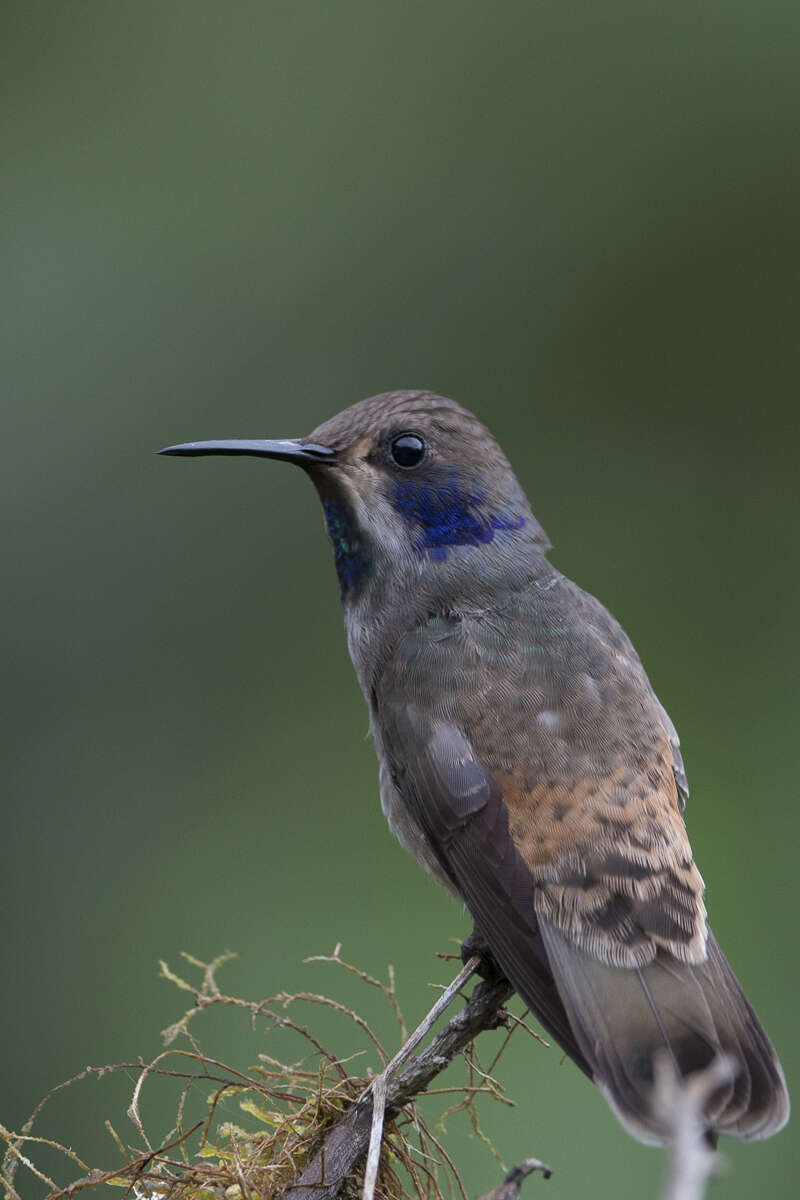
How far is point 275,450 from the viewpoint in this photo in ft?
11.0

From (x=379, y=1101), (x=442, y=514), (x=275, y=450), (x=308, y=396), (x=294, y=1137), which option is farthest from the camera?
(x=308, y=396)

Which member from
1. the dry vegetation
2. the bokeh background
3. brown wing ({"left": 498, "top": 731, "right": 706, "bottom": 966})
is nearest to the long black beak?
brown wing ({"left": 498, "top": 731, "right": 706, "bottom": 966})

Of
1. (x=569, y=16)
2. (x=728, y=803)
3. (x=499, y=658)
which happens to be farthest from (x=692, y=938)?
(x=569, y=16)

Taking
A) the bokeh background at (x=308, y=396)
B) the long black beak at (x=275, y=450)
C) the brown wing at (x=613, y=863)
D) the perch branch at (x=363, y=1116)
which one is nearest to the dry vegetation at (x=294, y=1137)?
the perch branch at (x=363, y=1116)

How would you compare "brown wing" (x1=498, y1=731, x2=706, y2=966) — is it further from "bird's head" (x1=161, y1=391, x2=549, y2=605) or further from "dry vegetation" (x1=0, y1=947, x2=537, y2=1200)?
"bird's head" (x1=161, y1=391, x2=549, y2=605)

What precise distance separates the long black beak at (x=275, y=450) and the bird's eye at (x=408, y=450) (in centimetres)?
14

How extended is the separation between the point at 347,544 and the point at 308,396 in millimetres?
2485

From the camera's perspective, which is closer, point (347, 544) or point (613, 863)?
point (613, 863)

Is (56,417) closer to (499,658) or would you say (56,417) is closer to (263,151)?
(263,151)

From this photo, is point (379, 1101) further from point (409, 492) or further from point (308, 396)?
point (308, 396)

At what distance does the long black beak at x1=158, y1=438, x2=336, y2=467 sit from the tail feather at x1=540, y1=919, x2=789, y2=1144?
117cm

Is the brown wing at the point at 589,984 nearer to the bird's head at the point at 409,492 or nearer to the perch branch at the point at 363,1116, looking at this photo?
the perch branch at the point at 363,1116

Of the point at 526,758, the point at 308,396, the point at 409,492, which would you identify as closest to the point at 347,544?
the point at 409,492

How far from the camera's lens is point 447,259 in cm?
611
